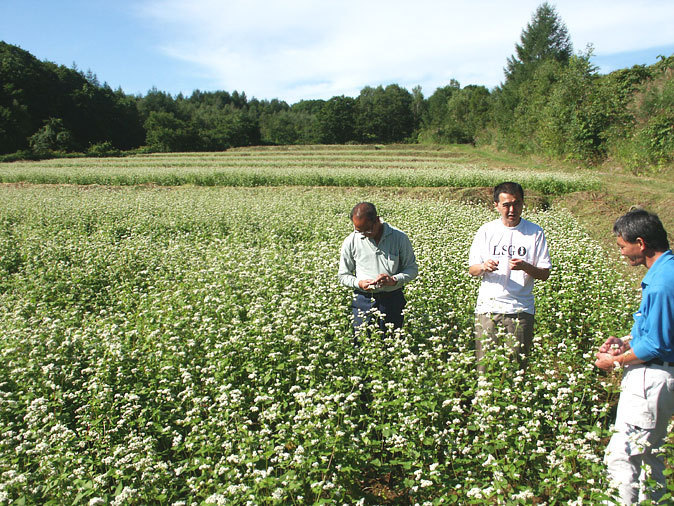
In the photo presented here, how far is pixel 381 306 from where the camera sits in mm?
4812

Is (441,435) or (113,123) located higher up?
(113,123)

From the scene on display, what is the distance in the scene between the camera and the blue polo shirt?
8.79ft

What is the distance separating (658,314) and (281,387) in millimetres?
3162

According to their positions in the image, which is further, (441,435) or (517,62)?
(517,62)

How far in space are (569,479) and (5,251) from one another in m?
11.5

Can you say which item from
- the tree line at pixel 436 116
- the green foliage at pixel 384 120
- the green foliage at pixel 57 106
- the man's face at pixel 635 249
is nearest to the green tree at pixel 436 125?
the tree line at pixel 436 116

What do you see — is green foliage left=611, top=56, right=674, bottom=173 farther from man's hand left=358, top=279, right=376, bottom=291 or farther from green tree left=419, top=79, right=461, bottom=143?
green tree left=419, top=79, right=461, bottom=143

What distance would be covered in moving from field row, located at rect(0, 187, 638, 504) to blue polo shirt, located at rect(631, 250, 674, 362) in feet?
2.08

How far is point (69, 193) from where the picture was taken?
19.3 meters

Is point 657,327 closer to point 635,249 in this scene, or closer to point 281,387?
point 635,249

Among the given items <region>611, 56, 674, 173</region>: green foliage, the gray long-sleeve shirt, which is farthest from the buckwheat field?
<region>611, 56, 674, 173</region>: green foliage

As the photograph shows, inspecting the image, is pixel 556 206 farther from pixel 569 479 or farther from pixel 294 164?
pixel 294 164

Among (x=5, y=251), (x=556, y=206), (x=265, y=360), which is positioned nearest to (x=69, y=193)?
(x=5, y=251)

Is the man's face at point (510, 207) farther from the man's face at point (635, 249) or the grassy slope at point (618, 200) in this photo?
the grassy slope at point (618, 200)
